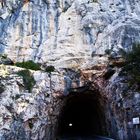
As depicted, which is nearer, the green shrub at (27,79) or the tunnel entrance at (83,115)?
the green shrub at (27,79)

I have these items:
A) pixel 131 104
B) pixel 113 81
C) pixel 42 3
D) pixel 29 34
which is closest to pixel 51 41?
pixel 29 34

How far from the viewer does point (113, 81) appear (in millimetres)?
26875

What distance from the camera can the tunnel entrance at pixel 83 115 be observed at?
31.8 metres

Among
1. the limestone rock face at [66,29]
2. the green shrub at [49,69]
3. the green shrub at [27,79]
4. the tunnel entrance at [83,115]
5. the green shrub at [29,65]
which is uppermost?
the limestone rock face at [66,29]

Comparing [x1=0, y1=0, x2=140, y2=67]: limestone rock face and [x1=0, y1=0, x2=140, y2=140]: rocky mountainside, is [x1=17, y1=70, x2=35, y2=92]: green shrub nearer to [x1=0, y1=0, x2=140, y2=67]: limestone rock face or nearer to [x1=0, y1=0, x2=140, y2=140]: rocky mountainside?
[x1=0, y1=0, x2=140, y2=140]: rocky mountainside

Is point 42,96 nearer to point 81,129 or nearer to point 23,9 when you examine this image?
point 23,9

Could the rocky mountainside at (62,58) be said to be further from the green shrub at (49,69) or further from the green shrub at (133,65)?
the green shrub at (133,65)

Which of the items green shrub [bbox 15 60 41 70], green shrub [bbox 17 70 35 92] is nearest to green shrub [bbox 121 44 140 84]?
green shrub [bbox 17 70 35 92]

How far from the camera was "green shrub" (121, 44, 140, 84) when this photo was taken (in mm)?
24881

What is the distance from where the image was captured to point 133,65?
25.9 metres

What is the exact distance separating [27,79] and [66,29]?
7848mm

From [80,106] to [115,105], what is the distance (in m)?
13.2

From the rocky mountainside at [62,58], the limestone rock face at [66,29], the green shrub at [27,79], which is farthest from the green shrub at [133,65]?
the green shrub at [27,79]

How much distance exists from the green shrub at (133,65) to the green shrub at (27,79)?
8.11 metres
